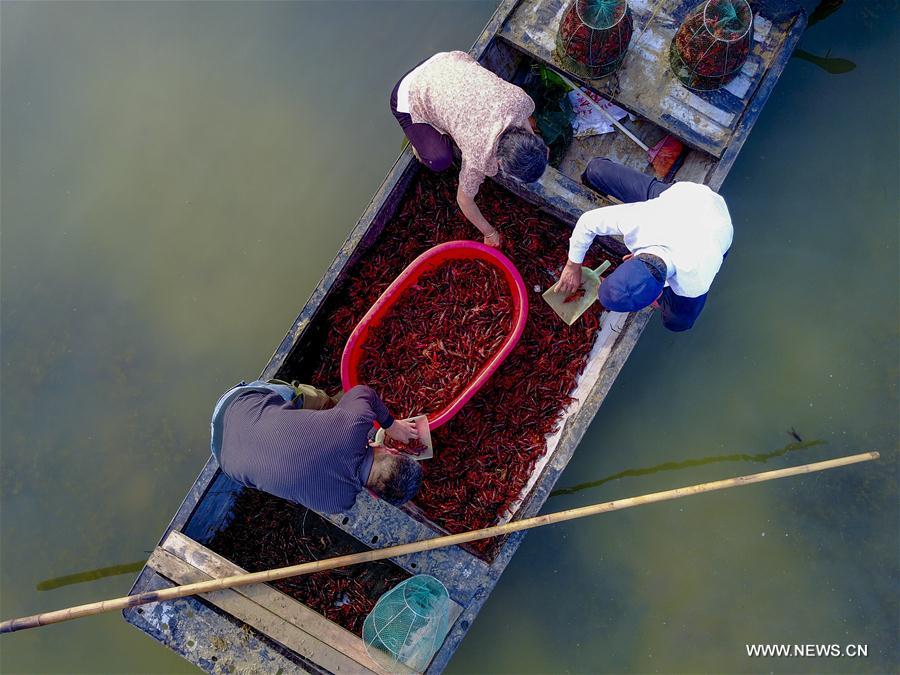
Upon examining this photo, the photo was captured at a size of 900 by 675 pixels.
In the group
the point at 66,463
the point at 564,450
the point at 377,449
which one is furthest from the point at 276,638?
the point at 66,463

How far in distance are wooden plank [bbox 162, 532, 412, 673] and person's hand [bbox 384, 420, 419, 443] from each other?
4.39 feet

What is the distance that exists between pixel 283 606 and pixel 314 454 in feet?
4.12

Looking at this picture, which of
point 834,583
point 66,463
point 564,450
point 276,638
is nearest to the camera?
point 276,638

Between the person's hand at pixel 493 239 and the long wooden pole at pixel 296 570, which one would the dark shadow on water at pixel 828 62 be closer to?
the person's hand at pixel 493 239

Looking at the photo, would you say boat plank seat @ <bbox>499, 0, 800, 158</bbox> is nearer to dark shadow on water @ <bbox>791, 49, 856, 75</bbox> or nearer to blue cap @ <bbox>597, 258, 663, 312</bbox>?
dark shadow on water @ <bbox>791, 49, 856, 75</bbox>

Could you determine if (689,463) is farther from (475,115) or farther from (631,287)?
(475,115)

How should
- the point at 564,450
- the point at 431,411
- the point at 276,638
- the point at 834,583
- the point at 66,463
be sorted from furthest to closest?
the point at 66,463
the point at 834,583
the point at 431,411
the point at 564,450
the point at 276,638

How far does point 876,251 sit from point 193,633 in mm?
6893

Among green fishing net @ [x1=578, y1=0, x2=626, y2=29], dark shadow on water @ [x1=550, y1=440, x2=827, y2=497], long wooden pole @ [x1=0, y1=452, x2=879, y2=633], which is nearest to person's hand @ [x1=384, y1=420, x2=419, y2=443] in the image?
long wooden pole @ [x1=0, y1=452, x2=879, y2=633]

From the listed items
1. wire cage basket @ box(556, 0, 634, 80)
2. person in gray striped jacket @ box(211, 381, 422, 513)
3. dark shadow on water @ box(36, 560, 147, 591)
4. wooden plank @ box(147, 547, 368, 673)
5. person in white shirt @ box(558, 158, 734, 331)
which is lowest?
dark shadow on water @ box(36, 560, 147, 591)

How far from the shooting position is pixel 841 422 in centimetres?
529

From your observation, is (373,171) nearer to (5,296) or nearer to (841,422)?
(5,296)

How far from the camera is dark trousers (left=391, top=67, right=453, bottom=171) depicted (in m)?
4.16

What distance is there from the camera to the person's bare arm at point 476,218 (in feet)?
13.0
